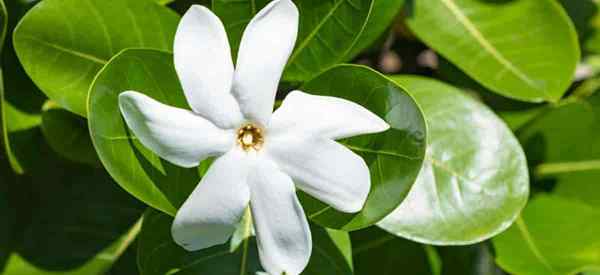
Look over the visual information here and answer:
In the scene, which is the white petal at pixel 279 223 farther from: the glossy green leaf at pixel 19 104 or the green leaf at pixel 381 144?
the glossy green leaf at pixel 19 104

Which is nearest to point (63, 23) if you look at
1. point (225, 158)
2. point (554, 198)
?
point (225, 158)

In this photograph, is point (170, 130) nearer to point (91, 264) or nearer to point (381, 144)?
point (381, 144)

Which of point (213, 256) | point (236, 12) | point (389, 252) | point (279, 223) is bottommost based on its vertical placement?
point (389, 252)

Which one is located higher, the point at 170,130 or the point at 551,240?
the point at 170,130

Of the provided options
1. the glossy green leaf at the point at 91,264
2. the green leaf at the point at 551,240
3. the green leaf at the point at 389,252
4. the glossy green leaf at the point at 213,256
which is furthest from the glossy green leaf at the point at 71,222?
the green leaf at the point at 551,240

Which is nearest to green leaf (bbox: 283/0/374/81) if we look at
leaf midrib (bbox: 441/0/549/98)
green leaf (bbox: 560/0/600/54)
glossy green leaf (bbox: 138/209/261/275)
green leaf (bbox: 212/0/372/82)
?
green leaf (bbox: 212/0/372/82)

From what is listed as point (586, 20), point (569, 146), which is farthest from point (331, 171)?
point (586, 20)

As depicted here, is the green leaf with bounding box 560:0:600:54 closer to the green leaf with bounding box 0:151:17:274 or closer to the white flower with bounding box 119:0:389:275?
the white flower with bounding box 119:0:389:275
